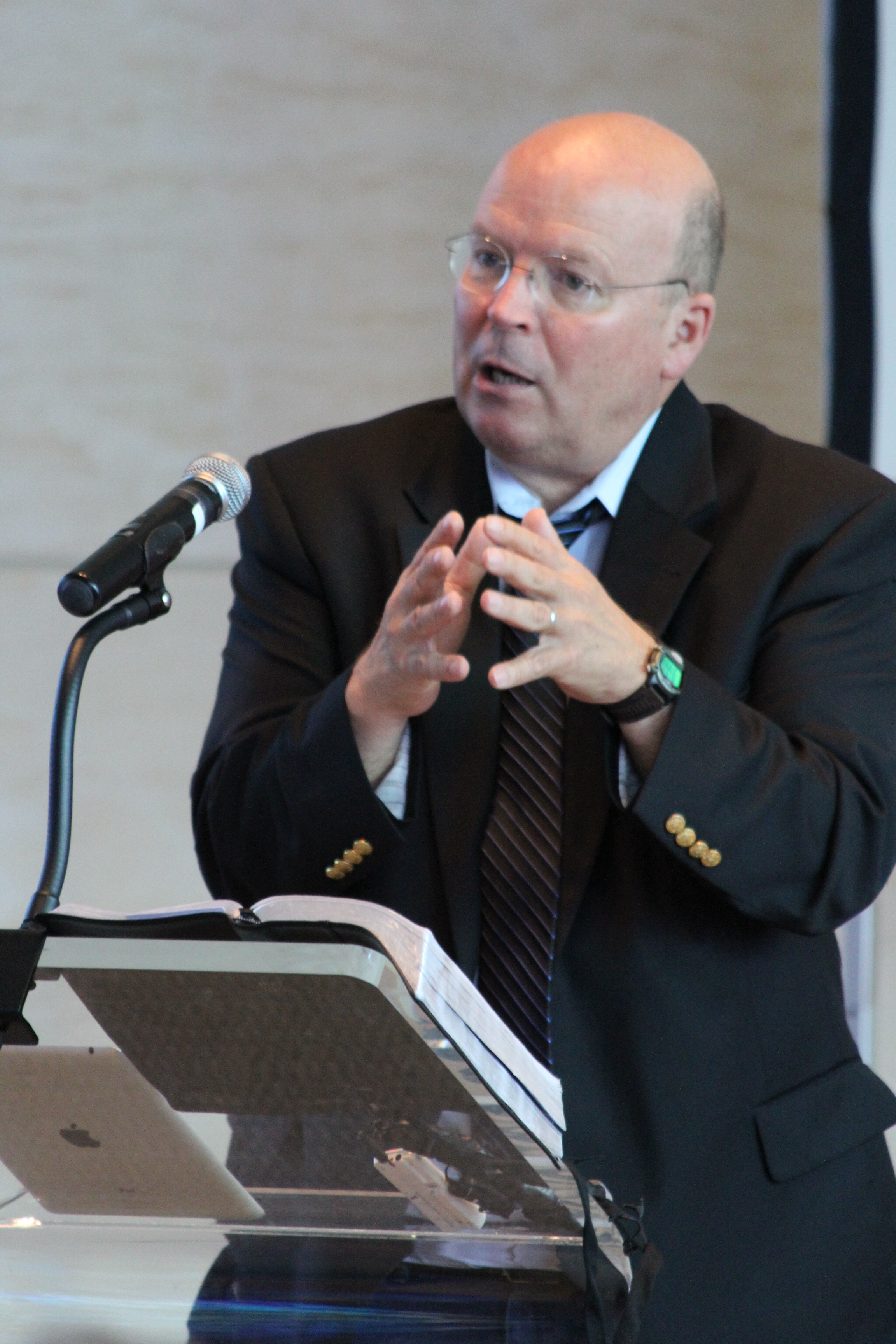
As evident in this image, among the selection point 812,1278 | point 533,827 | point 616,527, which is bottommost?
point 812,1278

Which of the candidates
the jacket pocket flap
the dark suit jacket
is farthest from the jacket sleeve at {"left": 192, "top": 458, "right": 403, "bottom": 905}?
the jacket pocket flap

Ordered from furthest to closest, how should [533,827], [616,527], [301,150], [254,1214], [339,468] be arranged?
[301,150] < [339,468] < [616,527] < [533,827] < [254,1214]

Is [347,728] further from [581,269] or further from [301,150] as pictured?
[301,150]

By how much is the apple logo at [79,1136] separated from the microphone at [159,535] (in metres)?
0.35

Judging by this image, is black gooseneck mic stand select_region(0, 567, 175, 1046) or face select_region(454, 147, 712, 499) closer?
black gooseneck mic stand select_region(0, 567, 175, 1046)

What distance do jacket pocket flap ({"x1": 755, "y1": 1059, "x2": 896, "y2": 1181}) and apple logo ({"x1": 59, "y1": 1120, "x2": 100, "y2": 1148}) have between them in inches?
28.7

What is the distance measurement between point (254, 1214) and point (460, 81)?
2737 millimetres

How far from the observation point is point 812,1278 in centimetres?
→ 149

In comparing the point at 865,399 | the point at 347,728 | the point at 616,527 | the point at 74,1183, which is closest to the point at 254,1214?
the point at 74,1183

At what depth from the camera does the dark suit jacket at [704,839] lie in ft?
4.73

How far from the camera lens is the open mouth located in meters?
1.62

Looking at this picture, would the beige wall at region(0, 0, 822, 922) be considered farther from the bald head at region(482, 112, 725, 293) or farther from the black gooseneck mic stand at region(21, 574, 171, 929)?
the black gooseneck mic stand at region(21, 574, 171, 929)

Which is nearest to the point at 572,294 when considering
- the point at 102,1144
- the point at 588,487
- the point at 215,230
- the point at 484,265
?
the point at 484,265

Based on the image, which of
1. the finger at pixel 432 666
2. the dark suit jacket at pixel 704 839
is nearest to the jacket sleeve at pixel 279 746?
the dark suit jacket at pixel 704 839
